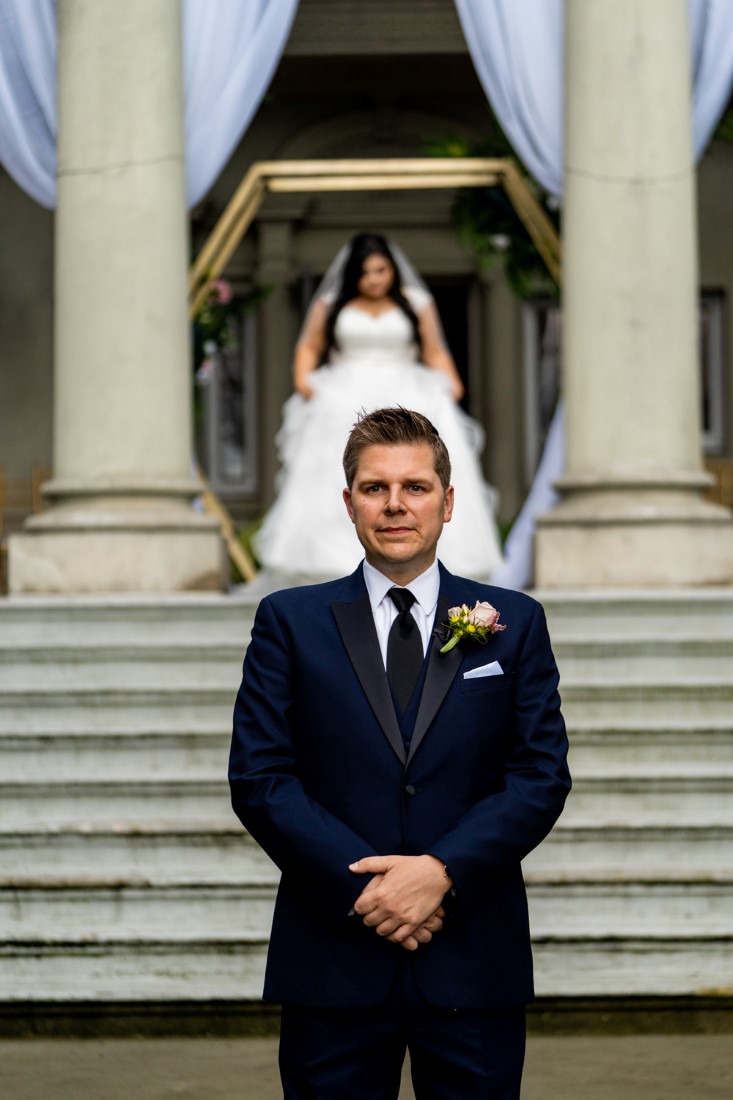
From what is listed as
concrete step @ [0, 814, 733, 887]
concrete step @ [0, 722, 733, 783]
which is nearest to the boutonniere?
concrete step @ [0, 814, 733, 887]

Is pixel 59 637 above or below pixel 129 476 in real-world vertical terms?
below

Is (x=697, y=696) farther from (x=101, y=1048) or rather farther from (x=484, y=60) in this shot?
(x=484, y=60)

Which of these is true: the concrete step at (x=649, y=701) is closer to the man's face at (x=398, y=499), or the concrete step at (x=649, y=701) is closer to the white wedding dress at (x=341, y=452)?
the white wedding dress at (x=341, y=452)

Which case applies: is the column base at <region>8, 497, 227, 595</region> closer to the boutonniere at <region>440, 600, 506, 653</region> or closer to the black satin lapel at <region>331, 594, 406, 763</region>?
the black satin lapel at <region>331, 594, 406, 763</region>

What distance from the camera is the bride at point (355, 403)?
390 inches

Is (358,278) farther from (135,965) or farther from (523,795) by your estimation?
(523,795)

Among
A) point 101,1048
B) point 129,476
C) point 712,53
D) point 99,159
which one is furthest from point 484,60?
point 101,1048

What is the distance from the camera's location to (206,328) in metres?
12.2

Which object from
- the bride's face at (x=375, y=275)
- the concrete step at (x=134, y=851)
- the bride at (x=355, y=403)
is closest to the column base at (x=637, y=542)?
the bride at (x=355, y=403)

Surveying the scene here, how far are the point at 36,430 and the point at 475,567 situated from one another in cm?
775

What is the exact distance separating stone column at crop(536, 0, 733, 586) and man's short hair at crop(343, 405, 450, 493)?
5849 millimetres

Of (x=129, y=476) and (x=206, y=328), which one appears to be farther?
(x=206, y=328)

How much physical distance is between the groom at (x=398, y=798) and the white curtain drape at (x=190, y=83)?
678 centimetres

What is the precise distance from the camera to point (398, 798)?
3.12 metres
